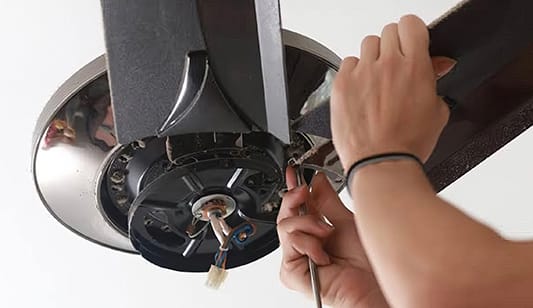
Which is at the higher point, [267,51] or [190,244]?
[267,51]

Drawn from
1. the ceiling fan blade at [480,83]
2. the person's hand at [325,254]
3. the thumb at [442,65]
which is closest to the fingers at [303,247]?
the person's hand at [325,254]

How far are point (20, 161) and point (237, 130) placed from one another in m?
0.67

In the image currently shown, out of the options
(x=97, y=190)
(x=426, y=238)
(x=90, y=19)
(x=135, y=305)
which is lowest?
(x=135, y=305)

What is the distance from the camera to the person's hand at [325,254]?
1.06 meters

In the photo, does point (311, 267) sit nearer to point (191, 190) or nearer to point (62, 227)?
point (191, 190)

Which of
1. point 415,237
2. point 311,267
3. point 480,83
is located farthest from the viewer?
point 311,267

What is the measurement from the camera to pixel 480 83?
0.93m

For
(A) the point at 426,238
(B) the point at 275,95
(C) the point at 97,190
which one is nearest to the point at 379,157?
(A) the point at 426,238

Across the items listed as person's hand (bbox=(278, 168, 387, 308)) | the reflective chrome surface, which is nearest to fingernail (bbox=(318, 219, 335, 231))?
person's hand (bbox=(278, 168, 387, 308))

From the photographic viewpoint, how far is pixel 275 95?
0.96 metres

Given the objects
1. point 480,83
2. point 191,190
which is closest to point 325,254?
point 191,190

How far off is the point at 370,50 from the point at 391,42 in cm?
2

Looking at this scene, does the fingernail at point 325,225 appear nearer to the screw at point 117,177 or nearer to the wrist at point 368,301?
the wrist at point 368,301

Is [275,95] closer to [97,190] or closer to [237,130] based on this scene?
[237,130]
